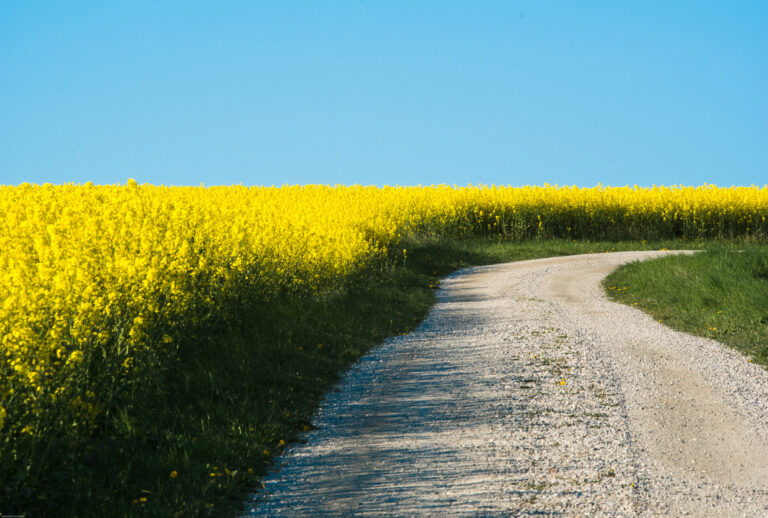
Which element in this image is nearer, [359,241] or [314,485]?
[314,485]

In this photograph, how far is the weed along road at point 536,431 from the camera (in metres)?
5.08

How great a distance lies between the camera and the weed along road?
16.7ft

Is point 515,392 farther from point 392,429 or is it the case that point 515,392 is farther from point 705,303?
point 705,303

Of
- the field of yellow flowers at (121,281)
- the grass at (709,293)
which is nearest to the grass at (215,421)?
the field of yellow flowers at (121,281)

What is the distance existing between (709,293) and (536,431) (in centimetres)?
837

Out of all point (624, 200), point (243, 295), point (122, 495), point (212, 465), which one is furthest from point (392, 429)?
point (624, 200)

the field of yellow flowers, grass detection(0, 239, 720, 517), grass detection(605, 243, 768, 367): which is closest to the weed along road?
grass detection(0, 239, 720, 517)

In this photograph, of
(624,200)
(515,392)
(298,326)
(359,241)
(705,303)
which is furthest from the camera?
(624,200)

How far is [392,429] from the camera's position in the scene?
21.2ft

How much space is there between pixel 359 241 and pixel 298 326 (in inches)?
216

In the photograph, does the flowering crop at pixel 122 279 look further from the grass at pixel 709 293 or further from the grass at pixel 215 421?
the grass at pixel 709 293

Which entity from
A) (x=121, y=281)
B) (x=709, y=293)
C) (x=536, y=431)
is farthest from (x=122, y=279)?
(x=709, y=293)

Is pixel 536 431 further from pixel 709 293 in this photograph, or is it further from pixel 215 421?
pixel 709 293

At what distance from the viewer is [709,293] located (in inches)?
508
